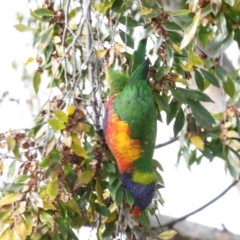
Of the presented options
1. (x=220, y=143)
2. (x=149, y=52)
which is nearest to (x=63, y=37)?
(x=149, y=52)

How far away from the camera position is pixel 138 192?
955 mm

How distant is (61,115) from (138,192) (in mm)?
284

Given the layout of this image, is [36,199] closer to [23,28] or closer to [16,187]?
[16,187]

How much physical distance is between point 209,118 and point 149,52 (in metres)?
0.18

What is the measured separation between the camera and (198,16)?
30.5 inches

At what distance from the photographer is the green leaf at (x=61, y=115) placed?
2.41 ft

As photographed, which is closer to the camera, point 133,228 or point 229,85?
point 133,228

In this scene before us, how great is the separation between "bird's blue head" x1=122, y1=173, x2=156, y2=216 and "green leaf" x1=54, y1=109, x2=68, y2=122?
245 mm

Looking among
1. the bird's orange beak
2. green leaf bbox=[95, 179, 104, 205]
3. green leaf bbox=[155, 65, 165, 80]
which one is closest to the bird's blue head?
the bird's orange beak

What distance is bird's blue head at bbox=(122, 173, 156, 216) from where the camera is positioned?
3.07ft

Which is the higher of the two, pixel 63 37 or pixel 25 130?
pixel 63 37

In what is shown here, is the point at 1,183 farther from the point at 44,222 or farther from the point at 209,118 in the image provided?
the point at 209,118

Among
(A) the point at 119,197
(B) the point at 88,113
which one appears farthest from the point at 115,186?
(B) the point at 88,113

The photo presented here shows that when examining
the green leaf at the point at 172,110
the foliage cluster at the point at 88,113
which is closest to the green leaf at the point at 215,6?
the foliage cluster at the point at 88,113
